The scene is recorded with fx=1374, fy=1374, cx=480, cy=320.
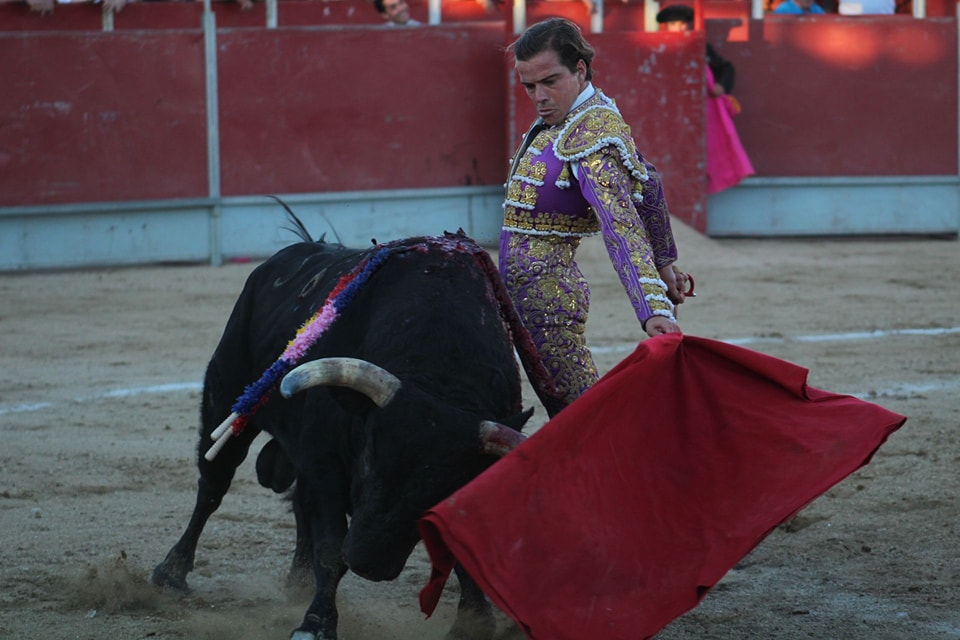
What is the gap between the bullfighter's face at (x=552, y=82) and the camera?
2.59 m

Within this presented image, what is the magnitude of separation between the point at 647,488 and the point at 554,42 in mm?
848

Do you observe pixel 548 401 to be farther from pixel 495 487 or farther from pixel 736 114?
pixel 736 114

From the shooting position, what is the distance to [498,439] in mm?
2307

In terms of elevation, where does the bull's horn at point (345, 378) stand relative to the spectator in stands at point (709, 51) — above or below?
below

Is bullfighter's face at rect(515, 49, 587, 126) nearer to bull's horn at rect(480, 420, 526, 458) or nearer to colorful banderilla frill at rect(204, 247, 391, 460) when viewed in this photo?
colorful banderilla frill at rect(204, 247, 391, 460)

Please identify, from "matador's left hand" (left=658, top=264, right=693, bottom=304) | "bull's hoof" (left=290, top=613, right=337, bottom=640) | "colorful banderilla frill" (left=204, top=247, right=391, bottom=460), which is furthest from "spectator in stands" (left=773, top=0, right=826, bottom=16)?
"bull's hoof" (left=290, top=613, right=337, bottom=640)

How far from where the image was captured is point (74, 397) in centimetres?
507

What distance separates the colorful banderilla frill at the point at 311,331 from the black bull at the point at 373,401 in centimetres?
2

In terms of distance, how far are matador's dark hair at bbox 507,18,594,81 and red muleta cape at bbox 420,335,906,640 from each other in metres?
0.58

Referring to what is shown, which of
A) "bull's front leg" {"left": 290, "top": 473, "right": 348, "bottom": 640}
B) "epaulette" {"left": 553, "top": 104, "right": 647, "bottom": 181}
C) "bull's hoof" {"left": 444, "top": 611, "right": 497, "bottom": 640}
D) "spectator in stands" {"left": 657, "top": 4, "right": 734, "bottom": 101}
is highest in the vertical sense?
"spectator in stands" {"left": 657, "top": 4, "right": 734, "bottom": 101}

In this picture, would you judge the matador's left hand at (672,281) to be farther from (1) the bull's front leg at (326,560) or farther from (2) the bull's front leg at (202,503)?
(2) the bull's front leg at (202,503)

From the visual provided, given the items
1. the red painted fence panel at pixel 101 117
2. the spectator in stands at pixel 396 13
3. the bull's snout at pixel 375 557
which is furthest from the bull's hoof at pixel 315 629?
the spectator in stands at pixel 396 13

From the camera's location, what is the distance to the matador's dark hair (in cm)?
257

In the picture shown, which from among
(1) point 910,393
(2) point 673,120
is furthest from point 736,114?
(1) point 910,393
